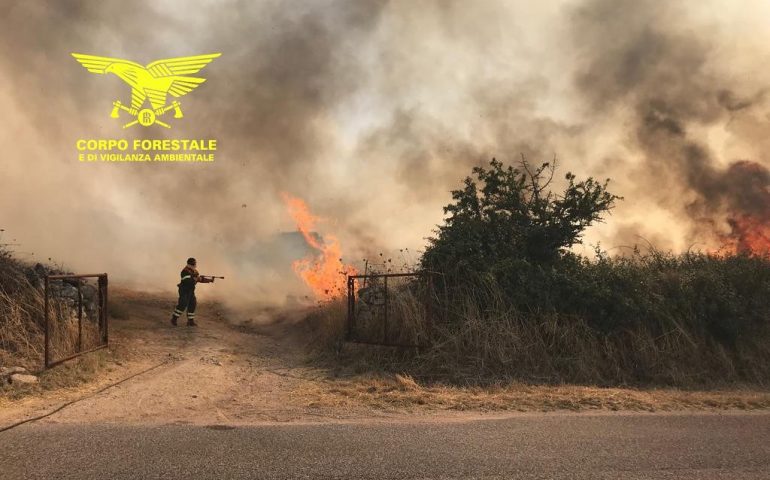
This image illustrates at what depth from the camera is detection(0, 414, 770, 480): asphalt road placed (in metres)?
3.78

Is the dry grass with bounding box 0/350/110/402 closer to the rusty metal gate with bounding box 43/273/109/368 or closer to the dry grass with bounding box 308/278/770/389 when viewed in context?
the rusty metal gate with bounding box 43/273/109/368

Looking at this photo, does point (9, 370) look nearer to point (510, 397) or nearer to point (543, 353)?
point (510, 397)

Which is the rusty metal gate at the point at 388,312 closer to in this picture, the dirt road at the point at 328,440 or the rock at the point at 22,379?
the dirt road at the point at 328,440

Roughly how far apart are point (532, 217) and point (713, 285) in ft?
12.3

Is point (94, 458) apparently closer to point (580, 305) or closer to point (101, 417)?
point (101, 417)

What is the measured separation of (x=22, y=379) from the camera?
6453mm

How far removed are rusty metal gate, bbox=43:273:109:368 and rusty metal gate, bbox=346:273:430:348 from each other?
15.3 feet

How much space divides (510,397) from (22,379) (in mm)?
6742

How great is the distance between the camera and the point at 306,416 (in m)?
5.54

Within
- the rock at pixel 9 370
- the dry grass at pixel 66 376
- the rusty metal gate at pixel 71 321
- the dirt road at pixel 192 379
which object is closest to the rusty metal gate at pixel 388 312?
the dirt road at pixel 192 379

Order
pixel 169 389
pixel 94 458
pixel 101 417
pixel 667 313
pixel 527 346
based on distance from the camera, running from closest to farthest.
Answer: pixel 94 458 < pixel 101 417 < pixel 169 389 < pixel 527 346 < pixel 667 313

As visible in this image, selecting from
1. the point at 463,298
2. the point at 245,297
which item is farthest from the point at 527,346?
the point at 245,297

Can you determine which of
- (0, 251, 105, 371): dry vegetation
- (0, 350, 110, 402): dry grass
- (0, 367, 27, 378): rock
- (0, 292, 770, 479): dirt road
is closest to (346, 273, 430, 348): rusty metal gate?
(0, 292, 770, 479): dirt road

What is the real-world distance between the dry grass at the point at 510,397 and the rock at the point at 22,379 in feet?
12.0
